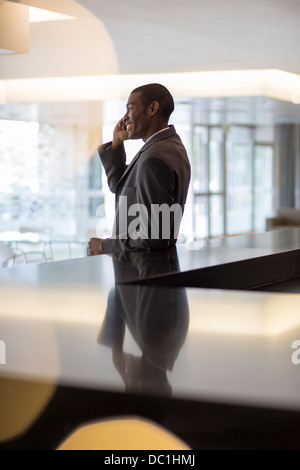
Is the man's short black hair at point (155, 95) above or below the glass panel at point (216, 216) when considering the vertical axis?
above

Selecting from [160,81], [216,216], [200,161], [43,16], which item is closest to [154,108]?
[43,16]

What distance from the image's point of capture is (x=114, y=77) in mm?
9055

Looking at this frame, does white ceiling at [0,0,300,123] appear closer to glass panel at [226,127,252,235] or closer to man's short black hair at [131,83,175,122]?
man's short black hair at [131,83,175,122]

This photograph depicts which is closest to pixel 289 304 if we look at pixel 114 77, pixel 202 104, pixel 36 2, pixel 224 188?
pixel 36 2

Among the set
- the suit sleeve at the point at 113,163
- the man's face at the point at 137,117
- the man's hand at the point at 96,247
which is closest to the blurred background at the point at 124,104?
the suit sleeve at the point at 113,163

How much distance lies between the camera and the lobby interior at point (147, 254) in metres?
1.04

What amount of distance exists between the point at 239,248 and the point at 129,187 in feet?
1.89

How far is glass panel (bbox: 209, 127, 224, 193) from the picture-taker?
51.2 ft

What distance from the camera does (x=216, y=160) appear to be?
15828 millimetres

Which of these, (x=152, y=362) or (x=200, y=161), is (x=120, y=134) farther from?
(x=200, y=161)

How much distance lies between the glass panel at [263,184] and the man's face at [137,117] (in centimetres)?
1555

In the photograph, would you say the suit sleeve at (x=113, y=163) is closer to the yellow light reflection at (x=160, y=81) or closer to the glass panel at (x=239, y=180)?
the yellow light reflection at (x=160, y=81)

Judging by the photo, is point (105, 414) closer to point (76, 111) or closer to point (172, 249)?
point (172, 249)

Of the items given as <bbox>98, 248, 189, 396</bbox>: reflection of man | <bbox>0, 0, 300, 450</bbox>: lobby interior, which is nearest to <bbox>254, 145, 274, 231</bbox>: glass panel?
<bbox>0, 0, 300, 450</bbox>: lobby interior
